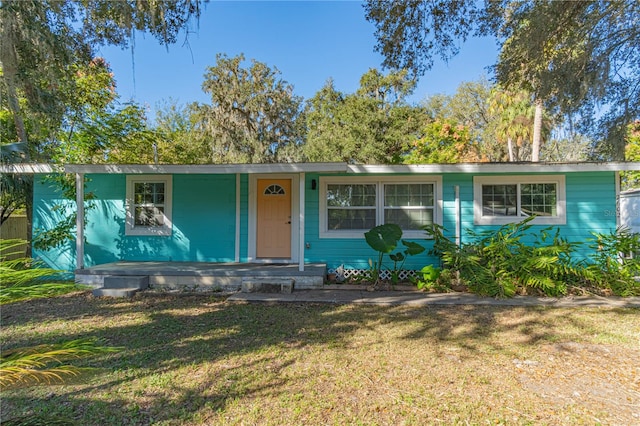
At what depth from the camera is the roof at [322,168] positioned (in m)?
6.49

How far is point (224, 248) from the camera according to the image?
25.2 feet

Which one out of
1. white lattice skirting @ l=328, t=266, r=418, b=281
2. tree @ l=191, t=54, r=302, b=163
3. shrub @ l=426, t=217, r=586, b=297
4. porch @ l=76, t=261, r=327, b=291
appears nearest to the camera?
shrub @ l=426, t=217, r=586, b=297

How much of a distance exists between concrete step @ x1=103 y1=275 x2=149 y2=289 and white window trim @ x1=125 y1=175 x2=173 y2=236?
147 cm

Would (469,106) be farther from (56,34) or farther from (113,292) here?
(56,34)

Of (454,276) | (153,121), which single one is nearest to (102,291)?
(454,276)

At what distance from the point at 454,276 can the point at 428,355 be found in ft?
10.8

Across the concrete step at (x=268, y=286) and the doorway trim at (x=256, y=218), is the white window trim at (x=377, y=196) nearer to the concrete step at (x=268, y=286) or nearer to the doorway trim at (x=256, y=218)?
the doorway trim at (x=256, y=218)

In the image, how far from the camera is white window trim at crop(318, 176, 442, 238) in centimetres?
735

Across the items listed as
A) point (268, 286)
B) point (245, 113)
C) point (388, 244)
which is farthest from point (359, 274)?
point (245, 113)

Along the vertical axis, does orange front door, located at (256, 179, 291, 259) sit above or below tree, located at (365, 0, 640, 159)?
below

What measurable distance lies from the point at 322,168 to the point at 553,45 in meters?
3.89

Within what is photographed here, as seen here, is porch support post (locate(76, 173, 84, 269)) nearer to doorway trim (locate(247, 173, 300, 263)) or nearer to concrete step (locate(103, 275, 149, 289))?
concrete step (locate(103, 275, 149, 289))

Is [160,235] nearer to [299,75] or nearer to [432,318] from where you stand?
[432,318]

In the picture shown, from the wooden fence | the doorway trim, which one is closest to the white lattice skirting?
the doorway trim
